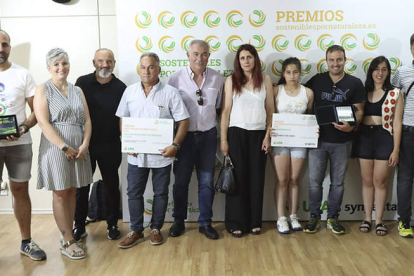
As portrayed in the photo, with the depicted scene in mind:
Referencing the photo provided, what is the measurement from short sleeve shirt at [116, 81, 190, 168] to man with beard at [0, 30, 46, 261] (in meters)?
0.73

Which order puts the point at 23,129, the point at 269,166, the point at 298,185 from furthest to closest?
the point at 269,166, the point at 298,185, the point at 23,129

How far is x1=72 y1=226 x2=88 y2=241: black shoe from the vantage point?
11.0ft

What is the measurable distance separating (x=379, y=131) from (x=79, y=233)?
2.86 metres

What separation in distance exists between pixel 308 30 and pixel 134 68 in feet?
5.73

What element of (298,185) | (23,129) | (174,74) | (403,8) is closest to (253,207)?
(298,185)

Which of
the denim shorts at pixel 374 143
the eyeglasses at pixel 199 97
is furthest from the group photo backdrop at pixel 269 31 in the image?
the denim shorts at pixel 374 143

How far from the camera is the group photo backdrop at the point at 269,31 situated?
→ 364cm

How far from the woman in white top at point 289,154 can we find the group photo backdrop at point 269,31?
1.08 feet

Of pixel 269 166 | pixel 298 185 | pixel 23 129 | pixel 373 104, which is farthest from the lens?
pixel 269 166

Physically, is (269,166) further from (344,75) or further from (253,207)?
(344,75)

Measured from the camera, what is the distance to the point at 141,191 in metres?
3.26

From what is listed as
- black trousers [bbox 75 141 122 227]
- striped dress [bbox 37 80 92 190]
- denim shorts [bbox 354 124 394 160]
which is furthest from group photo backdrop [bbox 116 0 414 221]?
striped dress [bbox 37 80 92 190]

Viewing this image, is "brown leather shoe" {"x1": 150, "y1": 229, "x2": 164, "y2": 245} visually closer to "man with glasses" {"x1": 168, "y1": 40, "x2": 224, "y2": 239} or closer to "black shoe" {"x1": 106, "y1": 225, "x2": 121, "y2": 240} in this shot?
"man with glasses" {"x1": 168, "y1": 40, "x2": 224, "y2": 239}

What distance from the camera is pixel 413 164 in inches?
134
